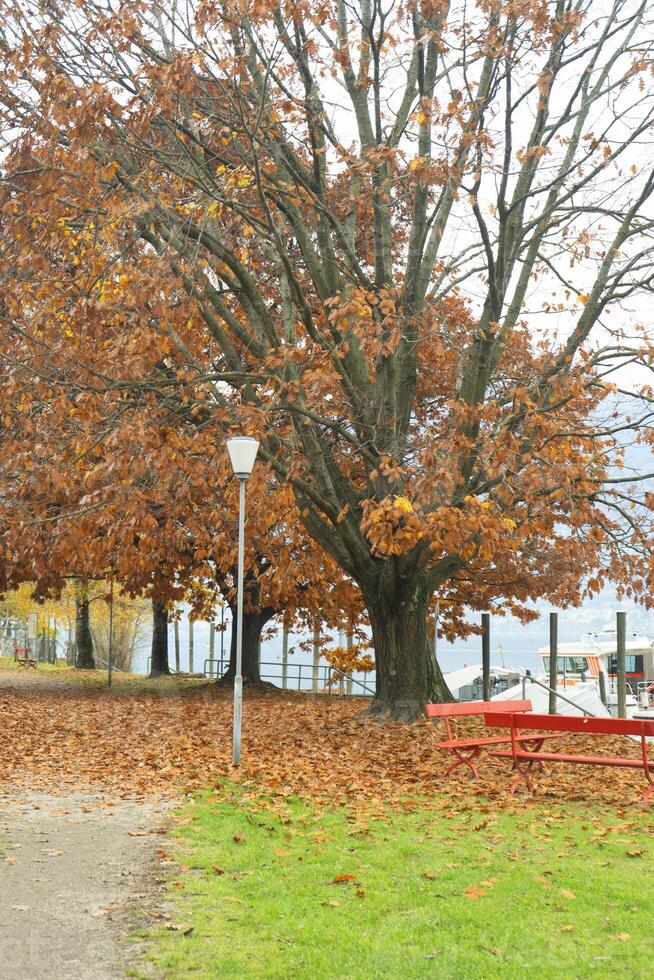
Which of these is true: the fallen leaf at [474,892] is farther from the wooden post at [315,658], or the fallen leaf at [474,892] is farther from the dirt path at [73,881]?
the wooden post at [315,658]

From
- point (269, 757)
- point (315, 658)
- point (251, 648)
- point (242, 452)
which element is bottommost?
point (315, 658)

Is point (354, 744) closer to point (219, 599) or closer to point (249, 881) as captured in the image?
point (249, 881)

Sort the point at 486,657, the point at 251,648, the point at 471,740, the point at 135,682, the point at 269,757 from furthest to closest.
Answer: the point at 135,682 < the point at 251,648 < the point at 486,657 < the point at 269,757 < the point at 471,740

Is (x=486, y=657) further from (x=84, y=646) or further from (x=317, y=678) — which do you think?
(x=84, y=646)

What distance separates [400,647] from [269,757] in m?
3.71

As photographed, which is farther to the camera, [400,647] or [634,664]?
[634,664]

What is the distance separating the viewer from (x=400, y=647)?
15.9 m

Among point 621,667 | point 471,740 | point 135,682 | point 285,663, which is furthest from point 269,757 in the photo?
point 135,682

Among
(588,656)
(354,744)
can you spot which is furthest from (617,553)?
(588,656)

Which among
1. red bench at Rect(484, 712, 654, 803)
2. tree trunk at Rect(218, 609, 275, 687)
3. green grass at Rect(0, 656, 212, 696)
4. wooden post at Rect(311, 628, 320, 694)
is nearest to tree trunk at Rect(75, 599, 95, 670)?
green grass at Rect(0, 656, 212, 696)

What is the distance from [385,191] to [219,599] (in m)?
23.1

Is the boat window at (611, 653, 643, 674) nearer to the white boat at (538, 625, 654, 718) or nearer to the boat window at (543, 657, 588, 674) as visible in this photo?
the white boat at (538, 625, 654, 718)

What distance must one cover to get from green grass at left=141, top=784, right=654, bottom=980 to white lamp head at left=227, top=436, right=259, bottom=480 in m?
4.12

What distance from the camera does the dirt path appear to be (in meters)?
5.34
